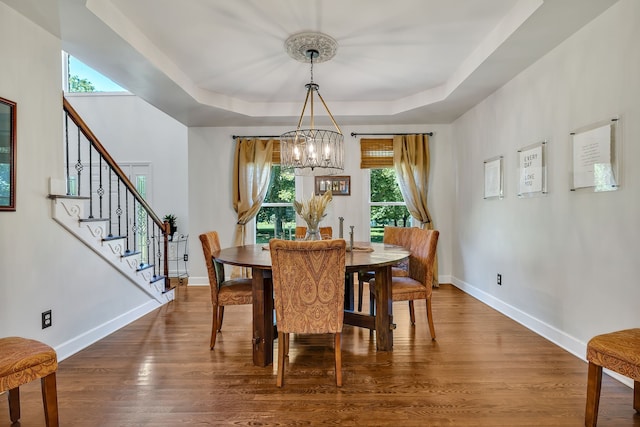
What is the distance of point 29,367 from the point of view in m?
1.52

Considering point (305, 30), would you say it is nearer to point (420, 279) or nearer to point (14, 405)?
point (420, 279)

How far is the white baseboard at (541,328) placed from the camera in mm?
2425

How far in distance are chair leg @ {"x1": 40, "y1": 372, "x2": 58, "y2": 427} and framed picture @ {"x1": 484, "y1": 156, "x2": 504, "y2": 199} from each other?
399 cm

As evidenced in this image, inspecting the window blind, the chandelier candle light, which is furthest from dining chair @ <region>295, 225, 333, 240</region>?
the window blind

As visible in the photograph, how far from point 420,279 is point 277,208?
288 cm

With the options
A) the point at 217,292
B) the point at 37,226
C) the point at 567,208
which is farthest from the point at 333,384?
the point at 37,226

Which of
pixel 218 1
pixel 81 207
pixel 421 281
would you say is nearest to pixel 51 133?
pixel 81 207

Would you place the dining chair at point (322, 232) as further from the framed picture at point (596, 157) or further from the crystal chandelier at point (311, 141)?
the framed picture at point (596, 157)

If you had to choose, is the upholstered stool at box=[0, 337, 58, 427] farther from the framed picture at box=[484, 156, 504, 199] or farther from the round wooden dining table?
the framed picture at box=[484, 156, 504, 199]

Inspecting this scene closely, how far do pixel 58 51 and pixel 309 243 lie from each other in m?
2.49

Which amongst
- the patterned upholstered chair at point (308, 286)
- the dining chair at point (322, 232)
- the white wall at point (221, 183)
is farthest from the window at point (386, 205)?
the patterned upholstered chair at point (308, 286)

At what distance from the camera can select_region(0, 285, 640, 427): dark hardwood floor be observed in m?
1.78

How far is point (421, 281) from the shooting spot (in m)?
2.88

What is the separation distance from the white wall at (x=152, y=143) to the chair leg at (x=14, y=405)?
14.7ft
